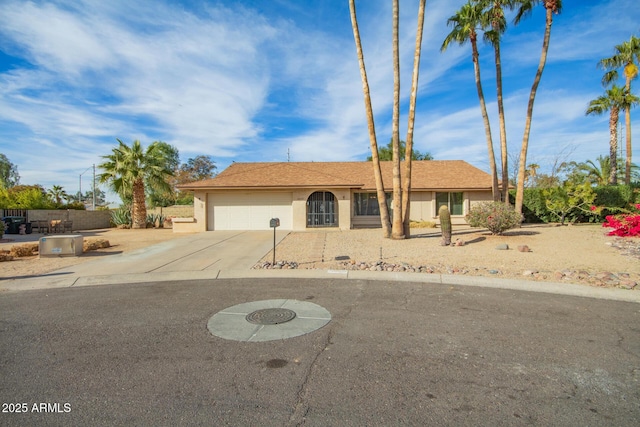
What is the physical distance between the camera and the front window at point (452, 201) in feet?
73.8

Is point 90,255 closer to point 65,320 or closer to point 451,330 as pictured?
point 65,320

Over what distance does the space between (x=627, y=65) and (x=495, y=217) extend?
23.1 metres

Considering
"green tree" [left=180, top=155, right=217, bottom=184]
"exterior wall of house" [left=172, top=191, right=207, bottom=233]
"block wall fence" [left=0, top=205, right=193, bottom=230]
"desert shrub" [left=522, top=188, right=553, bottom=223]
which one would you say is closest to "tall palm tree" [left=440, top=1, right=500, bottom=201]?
"desert shrub" [left=522, top=188, right=553, bottom=223]

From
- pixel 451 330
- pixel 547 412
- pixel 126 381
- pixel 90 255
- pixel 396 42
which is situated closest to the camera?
pixel 547 412

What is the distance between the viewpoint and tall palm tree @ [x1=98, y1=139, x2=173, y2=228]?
23297 mm

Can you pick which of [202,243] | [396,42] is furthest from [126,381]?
[396,42]

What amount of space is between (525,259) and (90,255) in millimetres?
13719

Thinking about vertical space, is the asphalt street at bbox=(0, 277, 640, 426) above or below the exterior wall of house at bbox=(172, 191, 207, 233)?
below

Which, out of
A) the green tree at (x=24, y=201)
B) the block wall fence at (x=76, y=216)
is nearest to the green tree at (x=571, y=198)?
the block wall fence at (x=76, y=216)

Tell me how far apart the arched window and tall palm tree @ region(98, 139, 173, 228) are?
36.9 ft

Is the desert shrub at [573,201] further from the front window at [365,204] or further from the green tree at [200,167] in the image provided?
the green tree at [200,167]

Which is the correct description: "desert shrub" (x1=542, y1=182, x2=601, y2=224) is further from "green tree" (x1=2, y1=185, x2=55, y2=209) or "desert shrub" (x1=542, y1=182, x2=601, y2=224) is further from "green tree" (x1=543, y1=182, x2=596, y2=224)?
"green tree" (x1=2, y1=185, x2=55, y2=209)

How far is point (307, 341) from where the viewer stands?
4.18m

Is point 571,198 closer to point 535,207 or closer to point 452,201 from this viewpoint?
point 535,207
